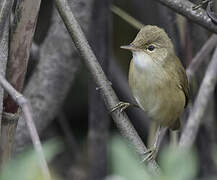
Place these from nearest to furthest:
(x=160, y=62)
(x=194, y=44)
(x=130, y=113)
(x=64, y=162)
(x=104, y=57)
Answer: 1. (x=160, y=62)
2. (x=104, y=57)
3. (x=194, y=44)
4. (x=130, y=113)
5. (x=64, y=162)

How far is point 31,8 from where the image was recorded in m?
2.37

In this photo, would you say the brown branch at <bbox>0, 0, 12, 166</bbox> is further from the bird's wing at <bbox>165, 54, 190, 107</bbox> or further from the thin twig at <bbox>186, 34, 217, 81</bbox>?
the thin twig at <bbox>186, 34, 217, 81</bbox>

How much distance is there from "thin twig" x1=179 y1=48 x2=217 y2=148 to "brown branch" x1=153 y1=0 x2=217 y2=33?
1062 millimetres

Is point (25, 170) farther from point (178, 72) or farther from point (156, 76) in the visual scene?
point (178, 72)

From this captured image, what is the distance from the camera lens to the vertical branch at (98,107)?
Result: 4.26 meters

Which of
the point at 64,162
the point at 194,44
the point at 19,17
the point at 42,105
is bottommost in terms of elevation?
the point at 64,162

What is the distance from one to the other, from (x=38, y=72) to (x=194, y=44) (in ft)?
4.37

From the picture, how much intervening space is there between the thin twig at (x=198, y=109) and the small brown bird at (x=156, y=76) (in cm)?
12

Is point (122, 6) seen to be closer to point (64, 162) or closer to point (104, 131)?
point (104, 131)

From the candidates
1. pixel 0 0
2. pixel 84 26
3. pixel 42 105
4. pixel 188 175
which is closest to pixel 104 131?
pixel 42 105

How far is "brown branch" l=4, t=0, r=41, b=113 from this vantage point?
2363 millimetres

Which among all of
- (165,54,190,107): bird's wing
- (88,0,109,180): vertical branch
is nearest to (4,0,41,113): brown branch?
(165,54,190,107): bird's wing

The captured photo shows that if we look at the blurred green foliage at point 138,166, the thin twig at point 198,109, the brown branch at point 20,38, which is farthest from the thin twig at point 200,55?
the blurred green foliage at point 138,166

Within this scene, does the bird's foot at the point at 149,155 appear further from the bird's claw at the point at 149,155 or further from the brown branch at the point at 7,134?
the brown branch at the point at 7,134
